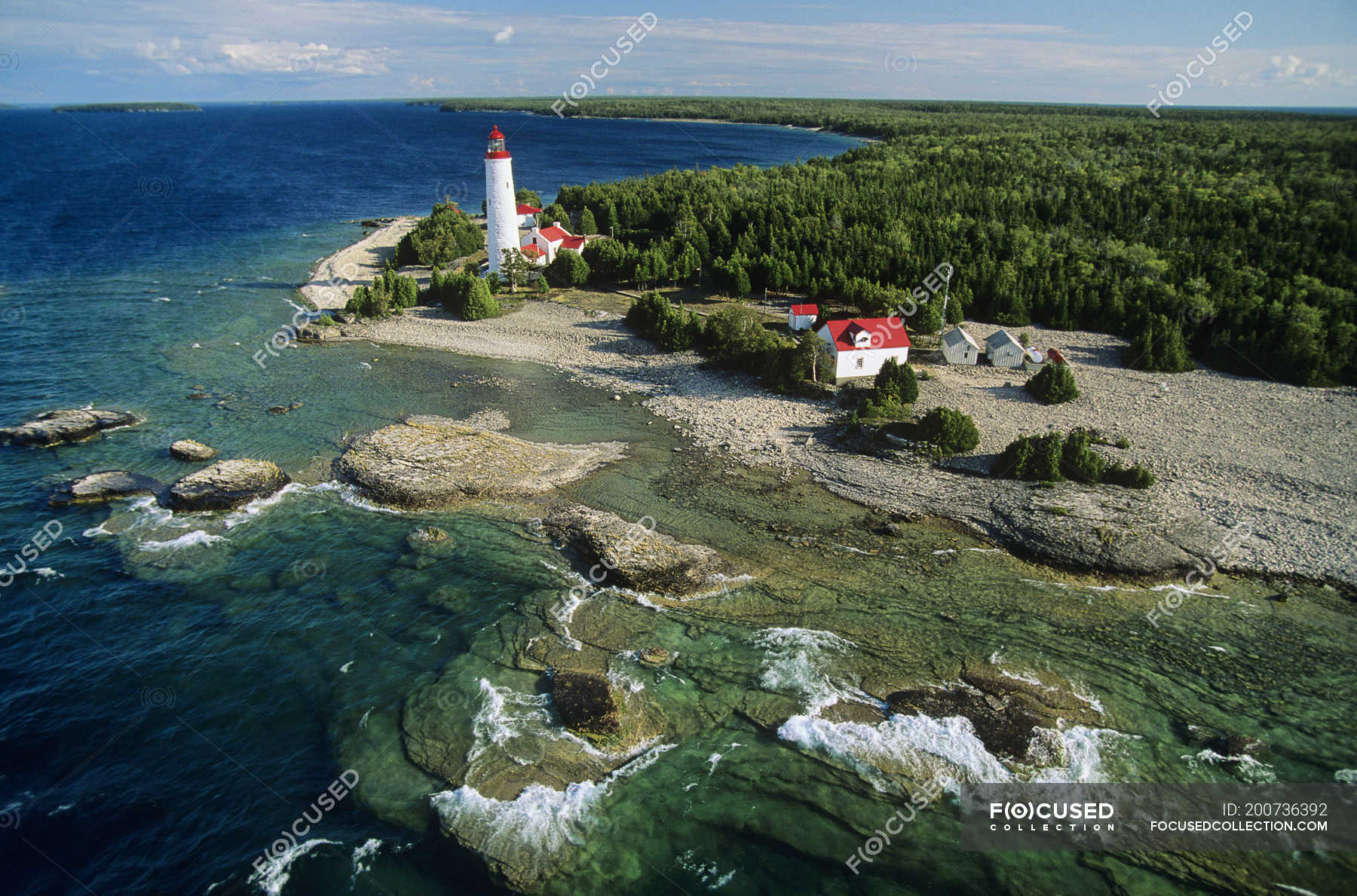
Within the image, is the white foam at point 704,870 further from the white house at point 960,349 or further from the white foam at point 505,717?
the white house at point 960,349

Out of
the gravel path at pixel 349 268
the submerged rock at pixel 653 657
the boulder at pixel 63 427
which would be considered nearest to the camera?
the submerged rock at pixel 653 657

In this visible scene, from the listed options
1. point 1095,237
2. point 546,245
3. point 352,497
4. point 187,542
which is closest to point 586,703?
Answer: point 352,497

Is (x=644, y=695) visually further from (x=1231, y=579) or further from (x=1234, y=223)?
(x=1234, y=223)

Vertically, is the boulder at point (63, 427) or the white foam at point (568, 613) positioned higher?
the boulder at point (63, 427)

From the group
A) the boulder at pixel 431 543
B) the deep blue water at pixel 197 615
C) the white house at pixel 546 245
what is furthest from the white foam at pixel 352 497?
the white house at pixel 546 245

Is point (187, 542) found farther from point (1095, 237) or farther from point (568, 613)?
point (1095, 237)

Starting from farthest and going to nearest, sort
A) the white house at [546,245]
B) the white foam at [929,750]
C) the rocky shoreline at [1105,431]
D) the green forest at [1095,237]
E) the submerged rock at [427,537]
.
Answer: the white house at [546,245] → the green forest at [1095,237] → the submerged rock at [427,537] → the rocky shoreline at [1105,431] → the white foam at [929,750]

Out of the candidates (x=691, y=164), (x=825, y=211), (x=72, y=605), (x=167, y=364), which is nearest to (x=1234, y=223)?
(x=825, y=211)
